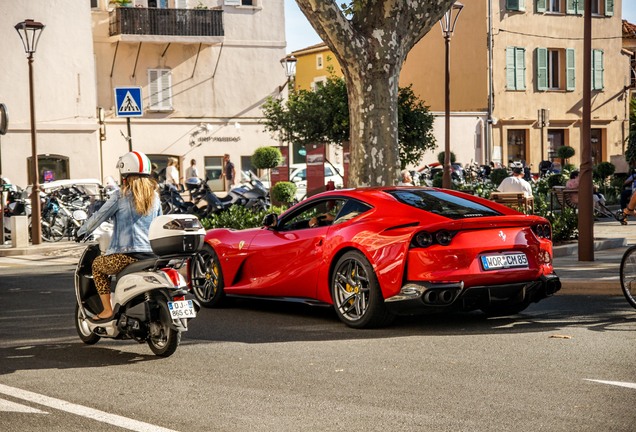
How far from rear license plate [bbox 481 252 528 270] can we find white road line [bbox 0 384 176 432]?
4395 millimetres

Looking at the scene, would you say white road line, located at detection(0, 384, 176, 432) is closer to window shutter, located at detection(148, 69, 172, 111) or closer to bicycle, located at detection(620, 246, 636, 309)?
bicycle, located at detection(620, 246, 636, 309)

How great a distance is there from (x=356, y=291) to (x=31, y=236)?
17.1m

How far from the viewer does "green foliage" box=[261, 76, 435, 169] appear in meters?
32.2

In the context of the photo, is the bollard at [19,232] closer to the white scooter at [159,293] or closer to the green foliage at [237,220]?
the green foliage at [237,220]

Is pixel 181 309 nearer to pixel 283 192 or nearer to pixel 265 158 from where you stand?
pixel 283 192

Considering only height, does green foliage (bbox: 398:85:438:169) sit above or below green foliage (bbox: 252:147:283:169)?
above

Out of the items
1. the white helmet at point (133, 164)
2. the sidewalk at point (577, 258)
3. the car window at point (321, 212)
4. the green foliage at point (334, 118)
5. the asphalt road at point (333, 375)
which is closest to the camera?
the asphalt road at point (333, 375)

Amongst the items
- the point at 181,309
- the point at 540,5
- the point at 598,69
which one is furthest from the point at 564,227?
the point at 598,69

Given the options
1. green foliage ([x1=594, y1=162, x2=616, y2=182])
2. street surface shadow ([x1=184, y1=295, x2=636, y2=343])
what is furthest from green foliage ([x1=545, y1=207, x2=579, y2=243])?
green foliage ([x1=594, y1=162, x2=616, y2=182])

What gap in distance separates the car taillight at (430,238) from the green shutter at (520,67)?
42.2m

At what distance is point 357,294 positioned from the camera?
10.9 metres

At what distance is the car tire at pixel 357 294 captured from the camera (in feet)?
35.0

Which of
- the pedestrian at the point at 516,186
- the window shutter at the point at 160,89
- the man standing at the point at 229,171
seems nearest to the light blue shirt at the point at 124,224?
the pedestrian at the point at 516,186

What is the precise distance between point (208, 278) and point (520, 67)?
133ft
